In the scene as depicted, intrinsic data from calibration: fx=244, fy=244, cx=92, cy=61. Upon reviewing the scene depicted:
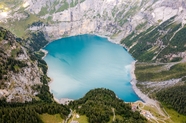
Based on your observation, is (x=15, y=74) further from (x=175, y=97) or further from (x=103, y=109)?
(x=175, y=97)

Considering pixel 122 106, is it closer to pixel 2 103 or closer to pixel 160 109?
pixel 160 109

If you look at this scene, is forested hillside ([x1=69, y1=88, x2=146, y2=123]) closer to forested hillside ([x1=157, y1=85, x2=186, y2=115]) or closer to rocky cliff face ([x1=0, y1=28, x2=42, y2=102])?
rocky cliff face ([x1=0, y1=28, x2=42, y2=102])

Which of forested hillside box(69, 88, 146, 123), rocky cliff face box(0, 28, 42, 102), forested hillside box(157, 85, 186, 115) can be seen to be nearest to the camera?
forested hillside box(69, 88, 146, 123)

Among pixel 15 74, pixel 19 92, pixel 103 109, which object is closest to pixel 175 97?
pixel 103 109

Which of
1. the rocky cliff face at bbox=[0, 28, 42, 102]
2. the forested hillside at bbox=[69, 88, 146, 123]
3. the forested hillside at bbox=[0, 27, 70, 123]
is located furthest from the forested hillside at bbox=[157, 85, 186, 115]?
the rocky cliff face at bbox=[0, 28, 42, 102]

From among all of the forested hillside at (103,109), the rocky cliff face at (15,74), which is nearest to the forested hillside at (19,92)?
the rocky cliff face at (15,74)

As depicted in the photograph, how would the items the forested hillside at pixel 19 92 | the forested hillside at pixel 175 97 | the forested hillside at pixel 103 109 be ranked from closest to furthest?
the forested hillside at pixel 19 92
the forested hillside at pixel 103 109
the forested hillside at pixel 175 97

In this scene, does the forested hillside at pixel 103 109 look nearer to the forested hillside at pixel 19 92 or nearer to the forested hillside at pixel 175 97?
the forested hillside at pixel 19 92

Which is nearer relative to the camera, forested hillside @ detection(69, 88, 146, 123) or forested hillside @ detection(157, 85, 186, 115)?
forested hillside @ detection(69, 88, 146, 123)
